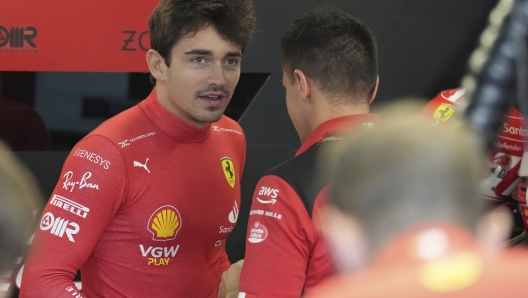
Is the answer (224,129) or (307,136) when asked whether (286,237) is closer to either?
(307,136)

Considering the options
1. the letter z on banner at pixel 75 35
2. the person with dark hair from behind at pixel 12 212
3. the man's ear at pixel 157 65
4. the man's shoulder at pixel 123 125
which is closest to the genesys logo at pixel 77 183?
the man's shoulder at pixel 123 125

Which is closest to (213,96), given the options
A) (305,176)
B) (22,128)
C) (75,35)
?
(305,176)

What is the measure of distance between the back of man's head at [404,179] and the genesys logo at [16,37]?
2.25 metres

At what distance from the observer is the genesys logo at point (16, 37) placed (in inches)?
108

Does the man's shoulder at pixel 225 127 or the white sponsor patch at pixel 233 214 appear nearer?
the white sponsor patch at pixel 233 214

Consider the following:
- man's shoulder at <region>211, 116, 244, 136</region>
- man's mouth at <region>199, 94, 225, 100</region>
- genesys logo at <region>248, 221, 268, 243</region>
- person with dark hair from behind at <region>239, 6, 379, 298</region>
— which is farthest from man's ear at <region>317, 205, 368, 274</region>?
man's shoulder at <region>211, 116, 244, 136</region>

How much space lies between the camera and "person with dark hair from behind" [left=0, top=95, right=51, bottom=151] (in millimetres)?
2859

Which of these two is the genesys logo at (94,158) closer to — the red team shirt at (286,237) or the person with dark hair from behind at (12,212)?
the red team shirt at (286,237)

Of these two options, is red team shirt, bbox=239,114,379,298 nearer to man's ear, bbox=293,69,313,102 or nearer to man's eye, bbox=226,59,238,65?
man's ear, bbox=293,69,313,102

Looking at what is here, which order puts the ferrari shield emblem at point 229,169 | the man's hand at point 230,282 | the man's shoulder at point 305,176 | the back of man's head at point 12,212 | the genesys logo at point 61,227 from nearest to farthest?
the back of man's head at point 12,212
the man's shoulder at point 305,176
the genesys logo at point 61,227
the man's hand at point 230,282
the ferrari shield emblem at point 229,169

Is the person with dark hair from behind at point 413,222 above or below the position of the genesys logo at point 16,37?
below

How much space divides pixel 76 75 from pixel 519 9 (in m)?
1.77

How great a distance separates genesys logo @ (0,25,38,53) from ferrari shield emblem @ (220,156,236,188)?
1.17m

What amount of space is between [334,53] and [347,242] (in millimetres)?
844
